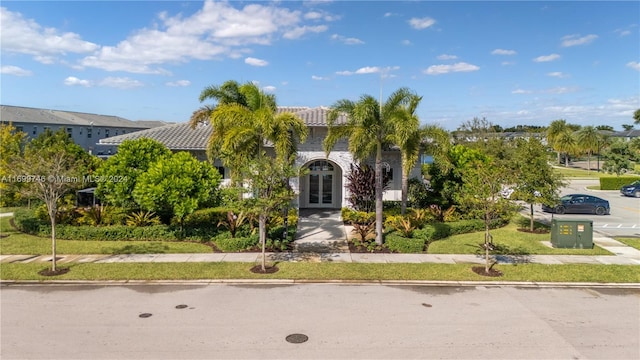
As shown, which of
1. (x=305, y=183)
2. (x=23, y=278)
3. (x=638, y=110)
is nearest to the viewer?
(x=23, y=278)

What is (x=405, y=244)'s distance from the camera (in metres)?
16.8

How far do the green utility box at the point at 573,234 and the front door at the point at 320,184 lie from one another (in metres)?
12.6

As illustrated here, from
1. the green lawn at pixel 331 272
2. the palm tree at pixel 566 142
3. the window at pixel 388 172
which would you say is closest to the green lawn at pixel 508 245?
the green lawn at pixel 331 272

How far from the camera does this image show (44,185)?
1384 cm

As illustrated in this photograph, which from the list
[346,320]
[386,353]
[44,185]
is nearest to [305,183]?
[44,185]

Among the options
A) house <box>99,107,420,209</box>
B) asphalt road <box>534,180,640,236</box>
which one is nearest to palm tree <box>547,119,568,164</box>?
asphalt road <box>534,180,640,236</box>

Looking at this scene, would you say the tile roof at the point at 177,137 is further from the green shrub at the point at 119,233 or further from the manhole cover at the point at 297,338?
the manhole cover at the point at 297,338

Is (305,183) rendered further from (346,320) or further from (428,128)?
(346,320)

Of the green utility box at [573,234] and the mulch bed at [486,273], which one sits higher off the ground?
the green utility box at [573,234]

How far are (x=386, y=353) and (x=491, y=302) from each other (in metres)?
4.54

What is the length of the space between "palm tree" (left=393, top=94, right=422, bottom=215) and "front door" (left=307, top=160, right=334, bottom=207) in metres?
6.78

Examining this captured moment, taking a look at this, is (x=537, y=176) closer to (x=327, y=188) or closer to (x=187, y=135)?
(x=327, y=188)

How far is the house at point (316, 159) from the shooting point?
78.8 feet

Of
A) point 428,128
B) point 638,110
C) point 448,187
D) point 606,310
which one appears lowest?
point 606,310
